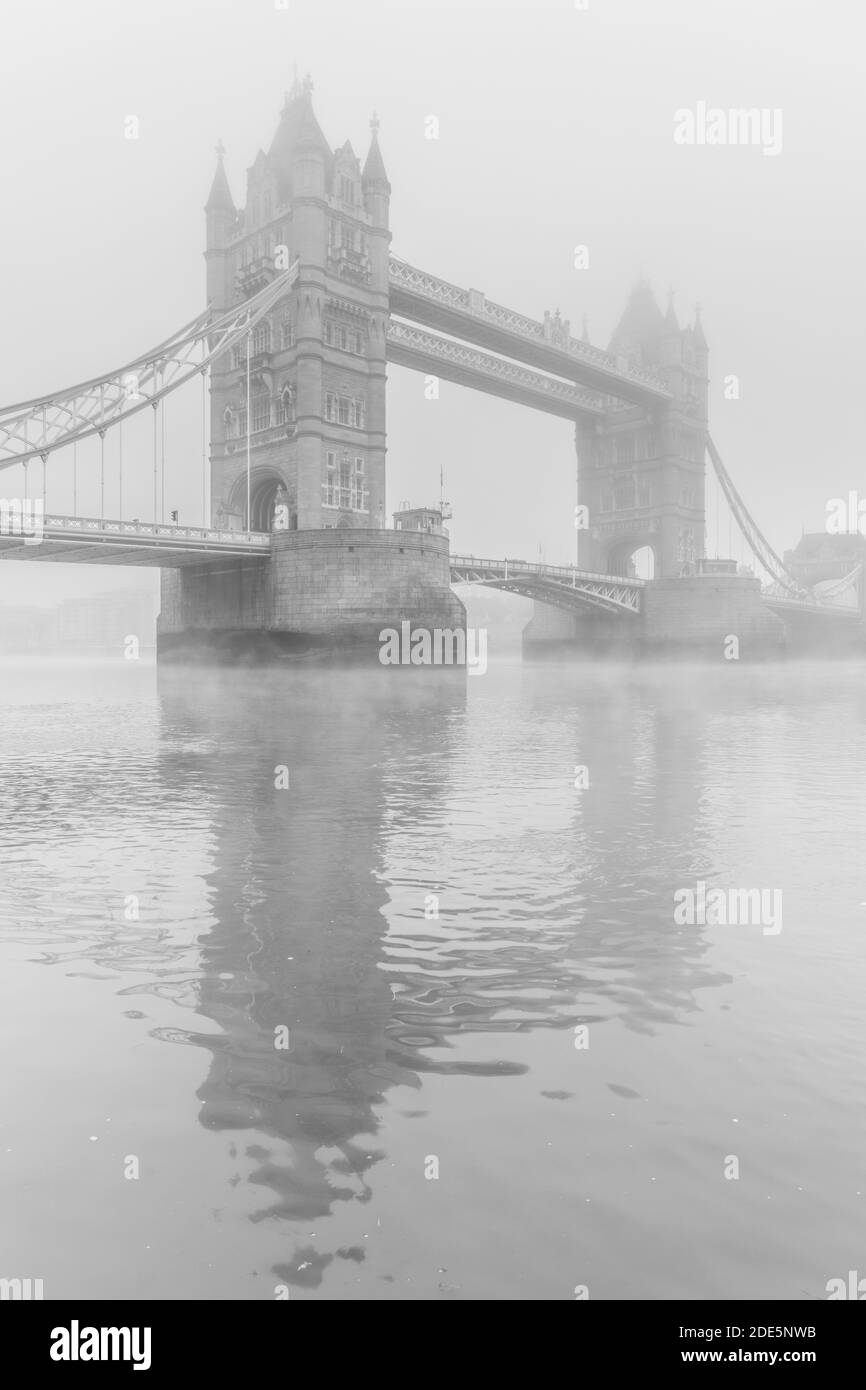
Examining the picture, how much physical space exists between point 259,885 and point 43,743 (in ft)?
36.6

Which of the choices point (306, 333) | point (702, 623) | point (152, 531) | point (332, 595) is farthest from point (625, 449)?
point (152, 531)

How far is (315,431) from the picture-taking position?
44.2m

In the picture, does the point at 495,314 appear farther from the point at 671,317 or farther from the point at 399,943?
the point at 399,943

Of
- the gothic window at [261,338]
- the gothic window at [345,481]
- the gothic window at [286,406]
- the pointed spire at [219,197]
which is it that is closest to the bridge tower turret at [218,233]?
the pointed spire at [219,197]

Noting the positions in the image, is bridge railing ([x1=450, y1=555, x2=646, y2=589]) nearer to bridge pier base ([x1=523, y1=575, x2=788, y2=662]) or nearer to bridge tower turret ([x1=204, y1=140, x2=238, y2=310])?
bridge pier base ([x1=523, y1=575, x2=788, y2=662])

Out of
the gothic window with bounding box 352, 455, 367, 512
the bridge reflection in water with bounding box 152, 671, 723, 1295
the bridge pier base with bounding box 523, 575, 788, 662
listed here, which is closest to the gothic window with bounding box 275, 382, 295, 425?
the gothic window with bounding box 352, 455, 367, 512

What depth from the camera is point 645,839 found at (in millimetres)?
8680

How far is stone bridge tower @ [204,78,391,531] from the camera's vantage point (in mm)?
44250

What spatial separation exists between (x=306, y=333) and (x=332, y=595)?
545 inches

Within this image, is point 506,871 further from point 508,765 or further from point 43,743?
point 43,743

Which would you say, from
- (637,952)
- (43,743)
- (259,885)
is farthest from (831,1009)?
(43,743)

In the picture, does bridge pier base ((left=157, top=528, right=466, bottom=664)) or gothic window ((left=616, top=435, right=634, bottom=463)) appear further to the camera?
gothic window ((left=616, top=435, right=634, bottom=463))

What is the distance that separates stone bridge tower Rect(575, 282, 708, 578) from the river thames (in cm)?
6849

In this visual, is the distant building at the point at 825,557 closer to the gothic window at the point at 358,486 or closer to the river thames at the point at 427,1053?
the gothic window at the point at 358,486
